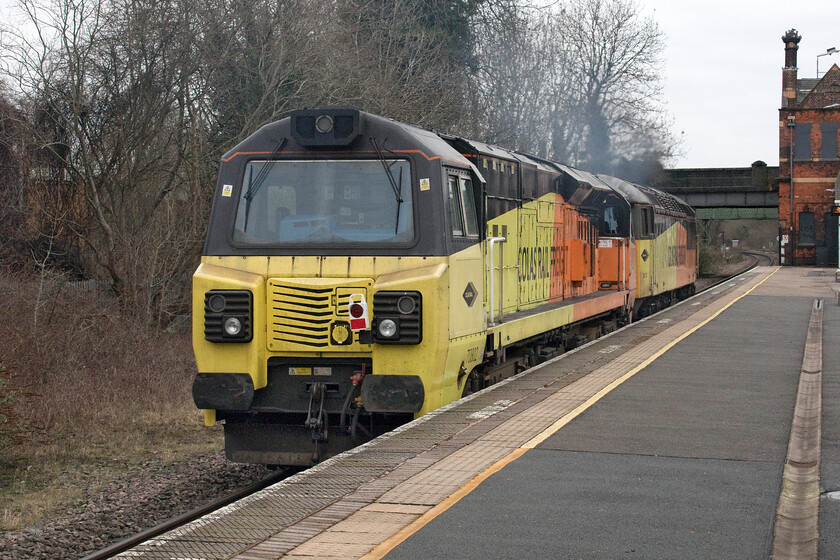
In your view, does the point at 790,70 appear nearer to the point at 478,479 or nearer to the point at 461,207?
the point at 461,207

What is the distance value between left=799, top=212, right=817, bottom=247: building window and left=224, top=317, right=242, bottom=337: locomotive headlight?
56585 mm

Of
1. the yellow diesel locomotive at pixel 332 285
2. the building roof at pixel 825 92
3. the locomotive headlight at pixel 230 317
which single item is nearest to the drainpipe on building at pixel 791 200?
the building roof at pixel 825 92

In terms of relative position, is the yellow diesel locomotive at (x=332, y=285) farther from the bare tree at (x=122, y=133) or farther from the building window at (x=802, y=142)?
the building window at (x=802, y=142)

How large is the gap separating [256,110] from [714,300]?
573 inches

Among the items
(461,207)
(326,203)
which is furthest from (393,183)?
(461,207)

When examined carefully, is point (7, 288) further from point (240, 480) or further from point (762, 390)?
point (762, 390)

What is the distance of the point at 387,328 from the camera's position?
7543 mm

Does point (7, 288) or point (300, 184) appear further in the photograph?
point (7, 288)

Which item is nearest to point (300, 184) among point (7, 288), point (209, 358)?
point (209, 358)

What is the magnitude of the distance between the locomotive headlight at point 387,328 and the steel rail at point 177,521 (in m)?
1.92

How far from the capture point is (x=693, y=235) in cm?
3247

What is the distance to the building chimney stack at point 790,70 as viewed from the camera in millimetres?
61844

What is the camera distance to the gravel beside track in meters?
A: 6.87

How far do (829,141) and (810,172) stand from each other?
2.38m
